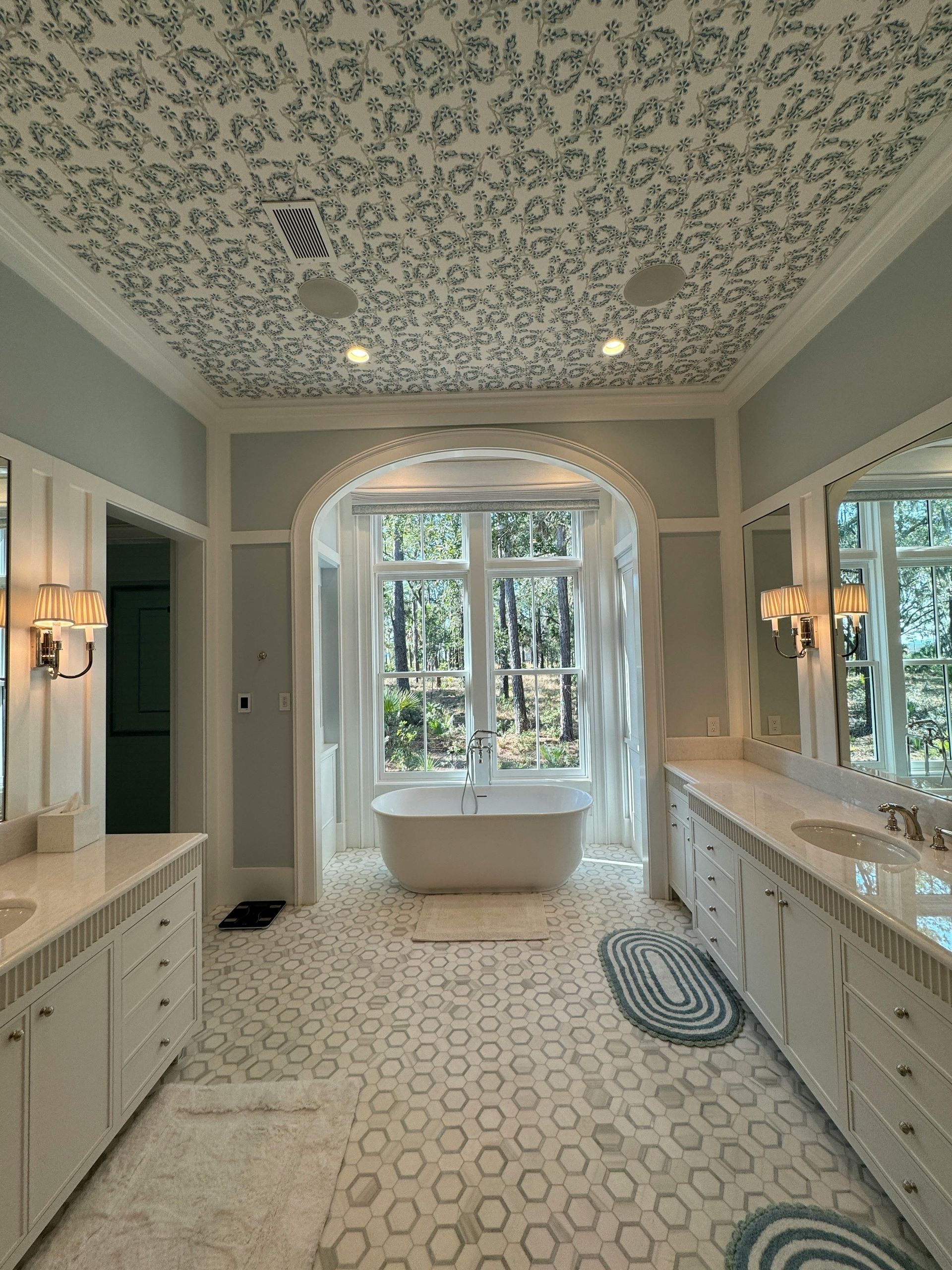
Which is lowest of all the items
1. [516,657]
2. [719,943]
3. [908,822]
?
[719,943]

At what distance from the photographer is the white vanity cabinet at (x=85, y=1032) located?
121 centimetres

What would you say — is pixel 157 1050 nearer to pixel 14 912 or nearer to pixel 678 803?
pixel 14 912

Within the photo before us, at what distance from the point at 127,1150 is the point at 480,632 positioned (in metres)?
3.30

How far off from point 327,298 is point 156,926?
8.19 feet

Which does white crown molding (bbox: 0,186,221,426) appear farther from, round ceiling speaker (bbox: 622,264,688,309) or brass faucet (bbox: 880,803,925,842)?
brass faucet (bbox: 880,803,925,842)

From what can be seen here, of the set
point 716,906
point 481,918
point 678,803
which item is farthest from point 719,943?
point 481,918

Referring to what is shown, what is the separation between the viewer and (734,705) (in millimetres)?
3205

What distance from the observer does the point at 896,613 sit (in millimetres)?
1969

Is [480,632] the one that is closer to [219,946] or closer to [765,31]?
[219,946]

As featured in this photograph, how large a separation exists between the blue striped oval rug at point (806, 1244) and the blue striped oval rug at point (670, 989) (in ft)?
2.07

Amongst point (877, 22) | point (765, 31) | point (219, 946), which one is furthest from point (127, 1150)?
point (877, 22)

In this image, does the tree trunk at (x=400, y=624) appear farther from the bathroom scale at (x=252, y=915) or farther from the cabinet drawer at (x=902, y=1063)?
the cabinet drawer at (x=902, y=1063)

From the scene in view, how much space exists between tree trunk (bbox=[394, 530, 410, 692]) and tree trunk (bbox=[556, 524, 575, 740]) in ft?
4.10

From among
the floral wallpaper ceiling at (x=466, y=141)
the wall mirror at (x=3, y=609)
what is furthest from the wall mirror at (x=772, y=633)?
the wall mirror at (x=3, y=609)
